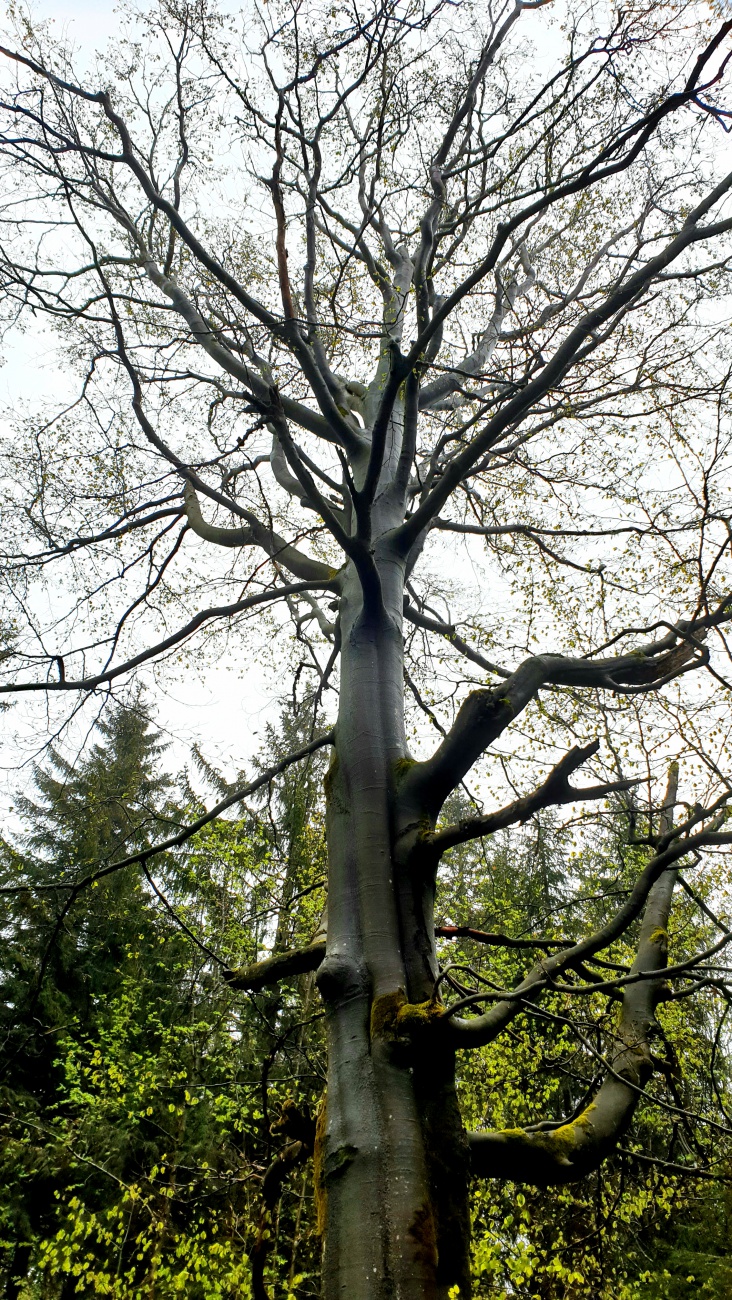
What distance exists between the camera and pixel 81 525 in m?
5.81

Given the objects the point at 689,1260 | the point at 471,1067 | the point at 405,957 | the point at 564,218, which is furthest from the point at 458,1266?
the point at 564,218

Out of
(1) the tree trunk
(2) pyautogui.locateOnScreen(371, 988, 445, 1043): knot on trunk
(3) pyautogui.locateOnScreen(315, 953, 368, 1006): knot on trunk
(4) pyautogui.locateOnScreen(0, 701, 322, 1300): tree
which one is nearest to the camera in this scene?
(1) the tree trunk

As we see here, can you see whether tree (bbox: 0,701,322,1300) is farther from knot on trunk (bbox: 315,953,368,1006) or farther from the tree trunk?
knot on trunk (bbox: 315,953,368,1006)

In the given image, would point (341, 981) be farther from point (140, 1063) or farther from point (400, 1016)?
point (140, 1063)

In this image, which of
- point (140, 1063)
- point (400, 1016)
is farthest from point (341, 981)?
point (140, 1063)

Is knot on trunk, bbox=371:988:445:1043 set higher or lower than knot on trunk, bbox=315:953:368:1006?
lower

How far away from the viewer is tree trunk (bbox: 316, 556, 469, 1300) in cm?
215

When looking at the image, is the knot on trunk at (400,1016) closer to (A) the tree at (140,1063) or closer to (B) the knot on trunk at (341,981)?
(B) the knot on trunk at (341,981)

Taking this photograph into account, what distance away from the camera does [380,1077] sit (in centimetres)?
247

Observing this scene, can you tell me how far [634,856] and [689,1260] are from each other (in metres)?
3.57

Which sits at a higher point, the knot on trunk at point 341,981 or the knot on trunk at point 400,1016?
the knot on trunk at point 341,981

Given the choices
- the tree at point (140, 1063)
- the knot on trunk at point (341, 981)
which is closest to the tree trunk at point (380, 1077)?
the knot on trunk at point (341, 981)

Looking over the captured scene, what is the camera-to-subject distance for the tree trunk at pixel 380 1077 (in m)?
2.15

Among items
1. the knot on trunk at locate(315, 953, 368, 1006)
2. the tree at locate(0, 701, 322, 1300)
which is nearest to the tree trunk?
the knot on trunk at locate(315, 953, 368, 1006)
